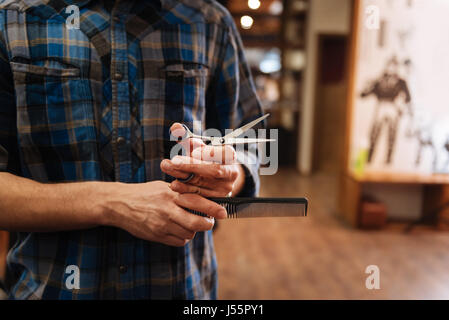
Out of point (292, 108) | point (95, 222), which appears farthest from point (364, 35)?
point (95, 222)

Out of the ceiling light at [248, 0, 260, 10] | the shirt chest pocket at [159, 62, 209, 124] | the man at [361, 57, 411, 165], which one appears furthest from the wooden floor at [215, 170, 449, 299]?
the ceiling light at [248, 0, 260, 10]

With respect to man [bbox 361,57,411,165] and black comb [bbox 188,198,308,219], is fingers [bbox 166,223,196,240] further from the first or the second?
man [bbox 361,57,411,165]

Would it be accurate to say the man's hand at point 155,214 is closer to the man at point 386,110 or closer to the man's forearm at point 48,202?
the man's forearm at point 48,202

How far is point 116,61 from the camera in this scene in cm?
68

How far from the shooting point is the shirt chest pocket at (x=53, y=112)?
0.66m

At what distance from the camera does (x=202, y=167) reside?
18.7 inches

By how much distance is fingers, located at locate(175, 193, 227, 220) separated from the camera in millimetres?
494

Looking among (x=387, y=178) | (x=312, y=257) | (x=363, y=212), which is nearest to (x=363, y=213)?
(x=363, y=212)

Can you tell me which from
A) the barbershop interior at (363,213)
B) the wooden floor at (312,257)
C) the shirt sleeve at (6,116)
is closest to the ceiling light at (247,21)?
the shirt sleeve at (6,116)

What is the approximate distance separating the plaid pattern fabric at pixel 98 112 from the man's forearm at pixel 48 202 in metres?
0.06

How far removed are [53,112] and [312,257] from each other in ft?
8.57

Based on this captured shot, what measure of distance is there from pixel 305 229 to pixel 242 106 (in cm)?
280

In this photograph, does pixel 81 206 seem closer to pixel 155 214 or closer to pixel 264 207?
pixel 155 214

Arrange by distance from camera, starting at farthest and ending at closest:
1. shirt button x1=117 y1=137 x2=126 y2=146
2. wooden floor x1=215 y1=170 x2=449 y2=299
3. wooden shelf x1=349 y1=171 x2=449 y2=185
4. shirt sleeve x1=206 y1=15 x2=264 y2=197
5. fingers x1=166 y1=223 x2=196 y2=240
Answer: wooden shelf x1=349 y1=171 x2=449 y2=185 < wooden floor x1=215 y1=170 x2=449 y2=299 < shirt sleeve x1=206 y1=15 x2=264 y2=197 < shirt button x1=117 y1=137 x2=126 y2=146 < fingers x1=166 y1=223 x2=196 y2=240
